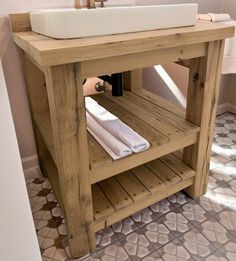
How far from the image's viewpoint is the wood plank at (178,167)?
3.74 feet

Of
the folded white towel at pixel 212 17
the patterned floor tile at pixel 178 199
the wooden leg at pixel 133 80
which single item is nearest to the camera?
the patterned floor tile at pixel 178 199

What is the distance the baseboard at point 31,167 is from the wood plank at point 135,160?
0.64 m

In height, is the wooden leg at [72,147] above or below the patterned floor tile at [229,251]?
above

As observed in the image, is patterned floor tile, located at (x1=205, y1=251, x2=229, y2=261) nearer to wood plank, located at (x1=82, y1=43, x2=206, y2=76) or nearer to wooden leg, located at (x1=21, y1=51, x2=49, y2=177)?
wood plank, located at (x1=82, y1=43, x2=206, y2=76)

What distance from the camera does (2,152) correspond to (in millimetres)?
501

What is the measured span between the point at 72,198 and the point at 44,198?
1.61 feet

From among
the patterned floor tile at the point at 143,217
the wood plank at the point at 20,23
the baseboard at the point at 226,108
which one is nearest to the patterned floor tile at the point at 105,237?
the patterned floor tile at the point at 143,217

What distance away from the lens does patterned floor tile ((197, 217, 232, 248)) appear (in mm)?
1024

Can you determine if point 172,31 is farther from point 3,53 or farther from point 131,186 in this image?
point 3,53

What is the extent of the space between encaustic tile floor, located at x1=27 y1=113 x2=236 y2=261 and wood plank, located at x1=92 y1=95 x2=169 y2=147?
37 cm

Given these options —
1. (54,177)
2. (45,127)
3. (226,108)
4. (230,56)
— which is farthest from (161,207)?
(226,108)

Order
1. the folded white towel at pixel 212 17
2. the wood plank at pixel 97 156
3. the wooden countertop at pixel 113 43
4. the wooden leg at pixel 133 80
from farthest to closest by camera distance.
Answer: the wooden leg at pixel 133 80 → the folded white towel at pixel 212 17 → the wood plank at pixel 97 156 → the wooden countertop at pixel 113 43

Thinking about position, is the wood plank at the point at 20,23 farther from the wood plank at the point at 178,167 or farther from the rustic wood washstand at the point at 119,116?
the wood plank at the point at 178,167

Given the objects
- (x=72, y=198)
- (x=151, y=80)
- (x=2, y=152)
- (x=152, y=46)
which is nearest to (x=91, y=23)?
(x=152, y=46)
